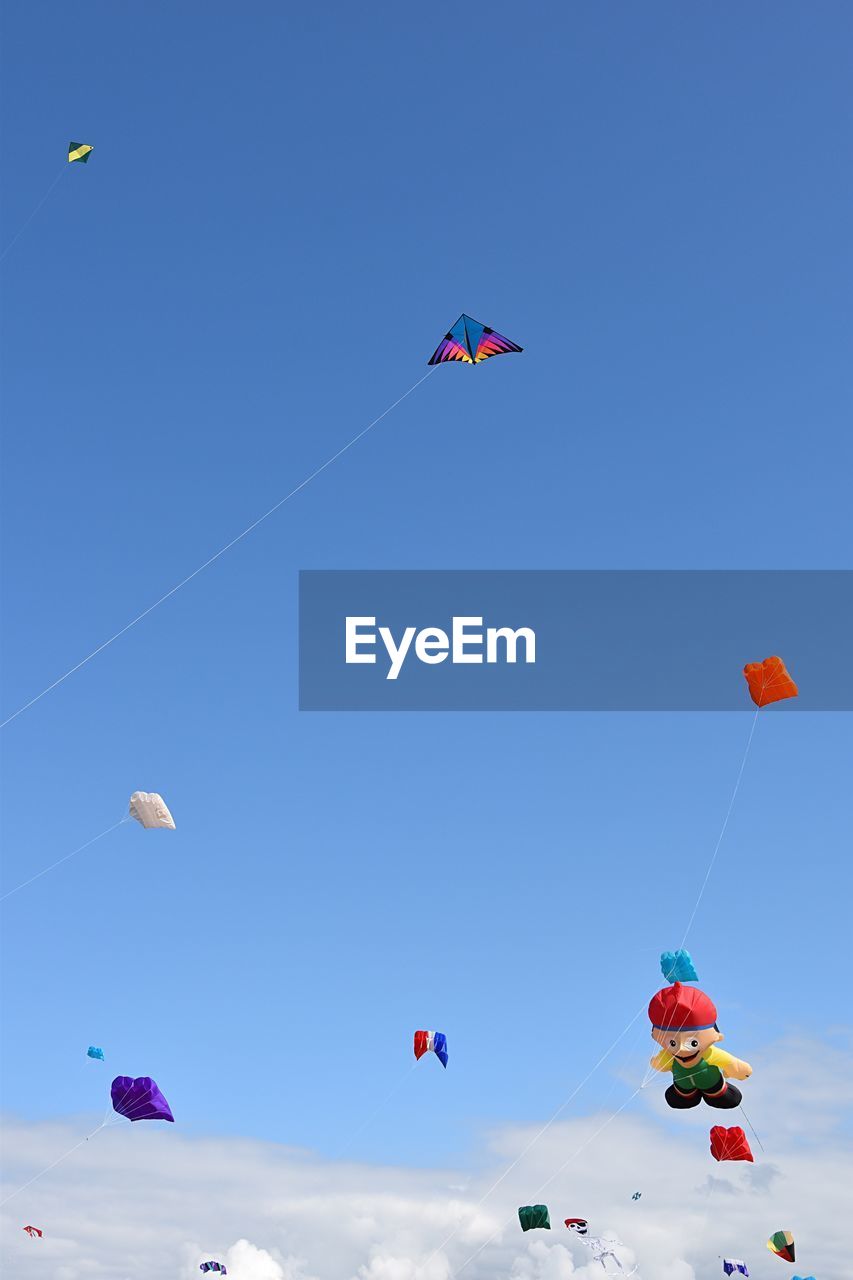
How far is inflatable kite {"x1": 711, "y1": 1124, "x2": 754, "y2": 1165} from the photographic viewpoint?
42.1 meters

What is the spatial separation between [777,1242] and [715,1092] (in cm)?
2076

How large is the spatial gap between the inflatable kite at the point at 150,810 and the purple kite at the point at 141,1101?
806 centimetres

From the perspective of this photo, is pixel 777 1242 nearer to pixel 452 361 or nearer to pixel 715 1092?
pixel 715 1092

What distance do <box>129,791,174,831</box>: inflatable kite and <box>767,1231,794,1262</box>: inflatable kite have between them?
31.9 meters

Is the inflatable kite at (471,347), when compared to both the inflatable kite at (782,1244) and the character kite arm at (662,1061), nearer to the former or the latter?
the character kite arm at (662,1061)

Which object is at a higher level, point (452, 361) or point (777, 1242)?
point (452, 361)

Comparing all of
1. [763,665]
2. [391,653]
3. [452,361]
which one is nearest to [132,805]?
[391,653]

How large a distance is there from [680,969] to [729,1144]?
11.3 meters

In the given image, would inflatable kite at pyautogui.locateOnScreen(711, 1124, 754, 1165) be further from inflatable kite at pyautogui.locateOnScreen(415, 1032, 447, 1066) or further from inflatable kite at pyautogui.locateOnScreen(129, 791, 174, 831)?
inflatable kite at pyautogui.locateOnScreen(129, 791, 174, 831)

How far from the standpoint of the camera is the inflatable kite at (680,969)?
115ft

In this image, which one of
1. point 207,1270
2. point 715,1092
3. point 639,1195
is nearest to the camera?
point 715,1092

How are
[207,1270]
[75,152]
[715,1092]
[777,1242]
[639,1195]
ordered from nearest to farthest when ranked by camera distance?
[75,152], [715,1092], [777,1242], [639,1195], [207,1270]

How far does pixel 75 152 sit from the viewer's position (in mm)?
28719

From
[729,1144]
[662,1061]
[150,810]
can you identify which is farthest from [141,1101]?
[729,1144]
